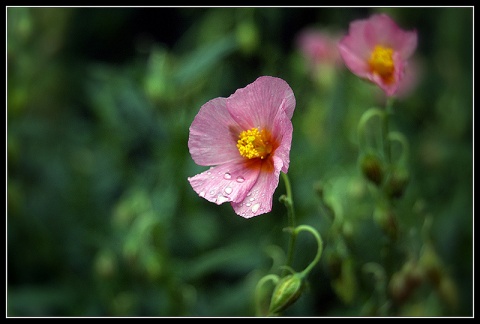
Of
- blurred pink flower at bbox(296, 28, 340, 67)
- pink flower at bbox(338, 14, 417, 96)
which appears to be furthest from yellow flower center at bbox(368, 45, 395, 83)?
blurred pink flower at bbox(296, 28, 340, 67)

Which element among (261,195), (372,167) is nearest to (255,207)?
(261,195)

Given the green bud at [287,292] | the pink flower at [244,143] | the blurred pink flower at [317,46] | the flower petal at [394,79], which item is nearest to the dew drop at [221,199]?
the pink flower at [244,143]

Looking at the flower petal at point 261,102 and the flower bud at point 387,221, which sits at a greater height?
the flower petal at point 261,102

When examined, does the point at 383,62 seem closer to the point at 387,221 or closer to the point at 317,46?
the point at 387,221

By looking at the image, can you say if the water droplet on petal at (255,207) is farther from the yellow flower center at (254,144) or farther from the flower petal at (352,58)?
the flower petal at (352,58)

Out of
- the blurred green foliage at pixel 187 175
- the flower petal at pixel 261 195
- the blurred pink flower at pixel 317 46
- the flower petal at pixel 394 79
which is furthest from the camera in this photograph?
the blurred pink flower at pixel 317 46

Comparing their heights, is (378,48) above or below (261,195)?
above

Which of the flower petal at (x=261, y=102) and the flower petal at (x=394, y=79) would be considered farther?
the flower petal at (x=394, y=79)

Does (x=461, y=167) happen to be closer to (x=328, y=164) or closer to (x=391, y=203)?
(x=328, y=164)
